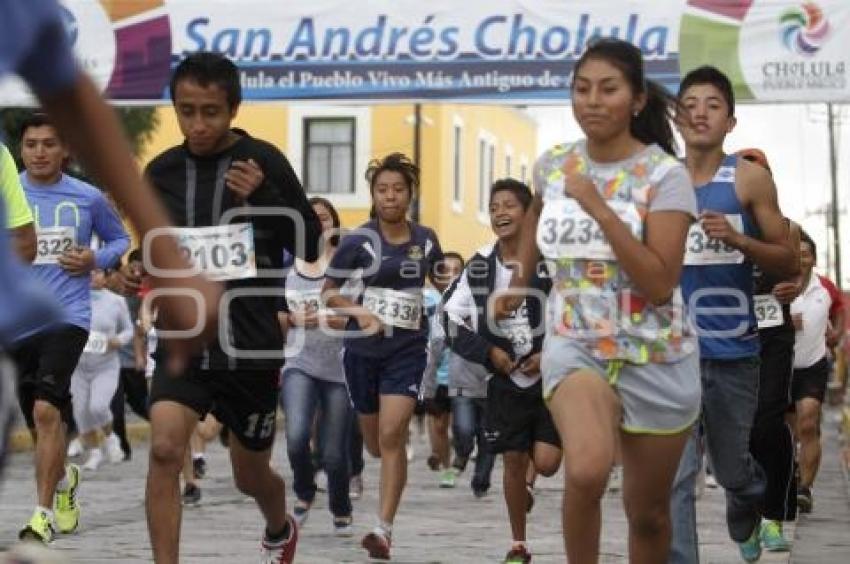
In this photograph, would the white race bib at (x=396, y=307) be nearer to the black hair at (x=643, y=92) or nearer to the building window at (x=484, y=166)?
the black hair at (x=643, y=92)

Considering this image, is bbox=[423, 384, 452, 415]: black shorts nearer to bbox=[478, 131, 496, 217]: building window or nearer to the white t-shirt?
the white t-shirt

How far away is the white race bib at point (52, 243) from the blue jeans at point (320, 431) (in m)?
1.92

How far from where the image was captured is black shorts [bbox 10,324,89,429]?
31.2 ft

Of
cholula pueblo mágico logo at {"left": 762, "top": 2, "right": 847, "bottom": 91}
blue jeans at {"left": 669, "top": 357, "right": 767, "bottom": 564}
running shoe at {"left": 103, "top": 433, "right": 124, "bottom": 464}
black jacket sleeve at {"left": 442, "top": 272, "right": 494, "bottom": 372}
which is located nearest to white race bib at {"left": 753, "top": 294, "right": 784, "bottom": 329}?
black jacket sleeve at {"left": 442, "top": 272, "right": 494, "bottom": 372}

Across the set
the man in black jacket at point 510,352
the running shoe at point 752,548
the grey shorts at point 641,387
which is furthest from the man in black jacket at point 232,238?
the running shoe at point 752,548

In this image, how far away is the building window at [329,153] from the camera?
51.5m

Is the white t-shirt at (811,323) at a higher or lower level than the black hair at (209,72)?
lower

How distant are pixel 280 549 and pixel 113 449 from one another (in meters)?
10.9

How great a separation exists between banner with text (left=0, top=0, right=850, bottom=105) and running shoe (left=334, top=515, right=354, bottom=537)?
21.2 feet

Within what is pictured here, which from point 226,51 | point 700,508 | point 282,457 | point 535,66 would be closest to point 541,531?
point 700,508

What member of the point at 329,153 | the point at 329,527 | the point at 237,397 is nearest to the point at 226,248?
the point at 237,397

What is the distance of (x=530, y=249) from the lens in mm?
6426

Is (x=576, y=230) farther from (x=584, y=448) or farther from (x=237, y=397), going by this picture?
(x=237, y=397)

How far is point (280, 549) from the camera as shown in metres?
7.99
